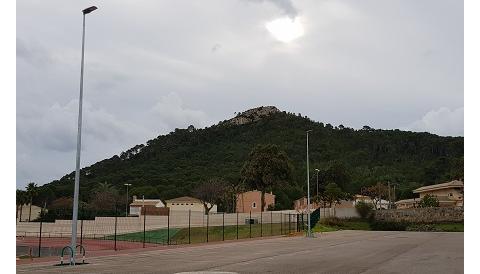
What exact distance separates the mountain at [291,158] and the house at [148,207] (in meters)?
9.42

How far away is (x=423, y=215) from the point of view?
84312 mm

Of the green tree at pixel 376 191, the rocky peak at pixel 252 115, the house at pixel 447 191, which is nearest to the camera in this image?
the house at pixel 447 191

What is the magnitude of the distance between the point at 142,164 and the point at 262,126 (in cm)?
3642

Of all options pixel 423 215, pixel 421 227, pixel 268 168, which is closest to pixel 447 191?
pixel 423 215

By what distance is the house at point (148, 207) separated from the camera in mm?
81625

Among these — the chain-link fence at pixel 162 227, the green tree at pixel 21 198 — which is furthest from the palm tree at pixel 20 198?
the chain-link fence at pixel 162 227

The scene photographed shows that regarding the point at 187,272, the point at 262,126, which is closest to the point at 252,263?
the point at 187,272

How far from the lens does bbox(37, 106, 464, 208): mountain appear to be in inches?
4424

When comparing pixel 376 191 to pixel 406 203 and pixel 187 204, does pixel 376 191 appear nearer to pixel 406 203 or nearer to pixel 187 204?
pixel 406 203

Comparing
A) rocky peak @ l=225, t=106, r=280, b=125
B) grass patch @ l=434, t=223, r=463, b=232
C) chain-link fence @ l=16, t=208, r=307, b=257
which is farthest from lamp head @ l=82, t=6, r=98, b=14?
rocky peak @ l=225, t=106, r=280, b=125

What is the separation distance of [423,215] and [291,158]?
A: 40.7 metres

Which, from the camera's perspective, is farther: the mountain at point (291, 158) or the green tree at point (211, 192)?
the mountain at point (291, 158)

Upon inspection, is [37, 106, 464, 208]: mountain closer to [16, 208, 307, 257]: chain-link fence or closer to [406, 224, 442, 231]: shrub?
[406, 224, 442, 231]: shrub

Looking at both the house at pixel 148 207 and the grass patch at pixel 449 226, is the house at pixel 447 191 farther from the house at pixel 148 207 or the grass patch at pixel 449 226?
the house at pixel 148 207
